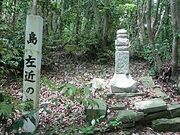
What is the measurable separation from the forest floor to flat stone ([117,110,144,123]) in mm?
182

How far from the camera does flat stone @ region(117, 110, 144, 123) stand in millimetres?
5996

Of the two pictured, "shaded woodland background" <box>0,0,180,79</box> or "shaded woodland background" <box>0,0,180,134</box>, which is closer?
"shaded woodland background" <box>0,0,180,134</box>

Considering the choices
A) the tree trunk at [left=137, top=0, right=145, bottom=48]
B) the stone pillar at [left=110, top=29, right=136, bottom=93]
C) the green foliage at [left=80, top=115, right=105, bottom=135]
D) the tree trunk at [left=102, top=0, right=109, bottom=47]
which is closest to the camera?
the green foliage at [left=80, top=115, right=105, bottom=135]

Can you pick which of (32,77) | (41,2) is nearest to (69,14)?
(41,2)

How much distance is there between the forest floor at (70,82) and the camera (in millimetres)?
6025

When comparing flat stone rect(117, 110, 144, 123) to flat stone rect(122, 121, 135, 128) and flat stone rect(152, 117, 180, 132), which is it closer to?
flat stone rect(122, 121, 135, 128)

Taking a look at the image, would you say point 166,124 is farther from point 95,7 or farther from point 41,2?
point 41,2

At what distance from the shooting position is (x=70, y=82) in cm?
877

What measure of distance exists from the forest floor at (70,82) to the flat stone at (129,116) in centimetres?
18

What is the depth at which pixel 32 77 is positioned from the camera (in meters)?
5.79

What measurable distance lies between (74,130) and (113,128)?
2.33 ft

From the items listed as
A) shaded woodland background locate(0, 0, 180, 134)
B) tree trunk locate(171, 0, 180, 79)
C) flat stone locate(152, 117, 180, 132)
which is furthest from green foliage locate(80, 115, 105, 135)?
tree trunk locate(171, 0, 180, 79)

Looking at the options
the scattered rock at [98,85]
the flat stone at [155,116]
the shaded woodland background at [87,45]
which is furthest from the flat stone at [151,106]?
the scattered rock at [98,85]

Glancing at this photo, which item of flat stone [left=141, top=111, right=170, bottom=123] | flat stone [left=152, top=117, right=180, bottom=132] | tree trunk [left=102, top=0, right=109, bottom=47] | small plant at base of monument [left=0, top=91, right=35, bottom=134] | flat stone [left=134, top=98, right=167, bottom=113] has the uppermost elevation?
tree trunk [left=102, top=0, right=109, bottom=47]
